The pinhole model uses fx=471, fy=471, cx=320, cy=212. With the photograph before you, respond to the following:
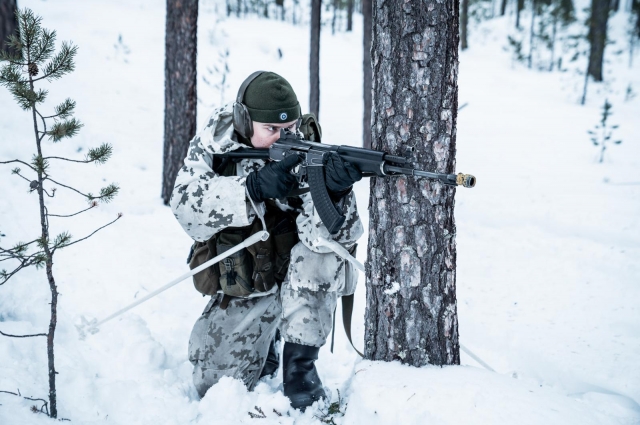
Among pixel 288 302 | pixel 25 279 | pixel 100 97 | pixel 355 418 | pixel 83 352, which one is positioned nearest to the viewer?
pixel 355 418

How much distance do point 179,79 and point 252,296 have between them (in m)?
3.28

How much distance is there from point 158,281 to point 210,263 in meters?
1.62

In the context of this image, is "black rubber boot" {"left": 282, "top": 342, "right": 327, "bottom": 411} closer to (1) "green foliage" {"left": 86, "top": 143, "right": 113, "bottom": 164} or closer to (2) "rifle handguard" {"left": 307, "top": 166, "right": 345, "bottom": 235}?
(2) "rifle handguard" {"left": 307, "top": 166, "right": 345, "bottom": 235}

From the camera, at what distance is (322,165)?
2.09 meters

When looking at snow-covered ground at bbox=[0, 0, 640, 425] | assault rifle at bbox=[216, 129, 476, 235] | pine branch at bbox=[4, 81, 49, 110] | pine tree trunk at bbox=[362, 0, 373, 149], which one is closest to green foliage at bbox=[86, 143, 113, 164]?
pine branch at bbox=[4, 81, 49, 110]

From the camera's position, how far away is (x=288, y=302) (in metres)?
2.56

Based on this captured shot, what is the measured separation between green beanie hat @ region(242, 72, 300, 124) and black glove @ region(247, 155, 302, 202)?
1.07ft

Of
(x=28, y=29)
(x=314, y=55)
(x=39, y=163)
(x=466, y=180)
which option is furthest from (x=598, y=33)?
(x=39, y=163)

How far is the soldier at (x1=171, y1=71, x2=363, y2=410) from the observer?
2.41 m

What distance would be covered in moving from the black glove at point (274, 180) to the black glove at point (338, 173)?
0.74ft

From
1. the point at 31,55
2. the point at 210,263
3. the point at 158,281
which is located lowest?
the point at 158,281

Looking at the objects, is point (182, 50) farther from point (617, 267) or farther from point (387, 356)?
point (617, 267)

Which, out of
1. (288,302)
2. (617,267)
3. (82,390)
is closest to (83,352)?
(82,390)

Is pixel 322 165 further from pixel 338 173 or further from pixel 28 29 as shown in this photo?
pixel 28 29
